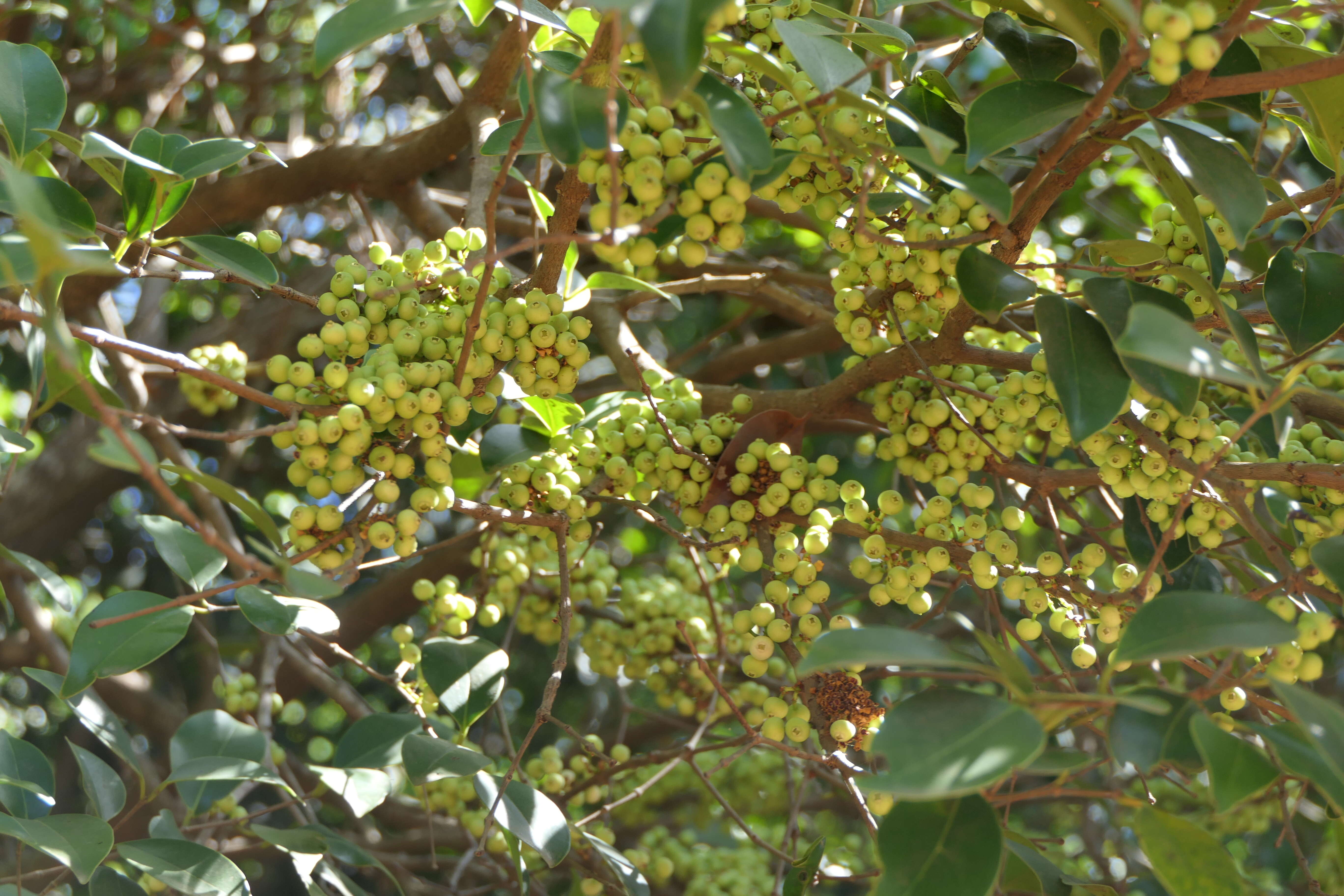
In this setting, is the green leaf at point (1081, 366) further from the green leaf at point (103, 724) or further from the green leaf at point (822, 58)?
the green leaf at point (103, 724)

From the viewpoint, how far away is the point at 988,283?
1.00 m

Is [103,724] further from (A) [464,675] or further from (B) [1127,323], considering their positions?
(B) [1127,323]

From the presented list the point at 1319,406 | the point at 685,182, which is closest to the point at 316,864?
the point at 685,182

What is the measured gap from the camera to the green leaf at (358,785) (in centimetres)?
126

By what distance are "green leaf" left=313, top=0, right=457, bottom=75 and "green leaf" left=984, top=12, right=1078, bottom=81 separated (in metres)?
0.61

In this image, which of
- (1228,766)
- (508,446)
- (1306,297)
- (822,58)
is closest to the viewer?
(1228,766)

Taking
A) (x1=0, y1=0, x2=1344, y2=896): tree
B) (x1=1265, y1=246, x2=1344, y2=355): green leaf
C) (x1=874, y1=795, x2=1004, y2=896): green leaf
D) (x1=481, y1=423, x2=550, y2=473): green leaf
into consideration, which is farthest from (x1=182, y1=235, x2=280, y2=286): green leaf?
(x1=1265, y1=246, x2=1344, y2=355): green leaf

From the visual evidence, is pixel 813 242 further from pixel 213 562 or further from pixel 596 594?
pixel 213 562

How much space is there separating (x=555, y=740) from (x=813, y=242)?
5.20ft

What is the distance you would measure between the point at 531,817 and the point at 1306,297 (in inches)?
42.1

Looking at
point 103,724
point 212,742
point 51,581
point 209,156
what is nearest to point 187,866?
point 212,742

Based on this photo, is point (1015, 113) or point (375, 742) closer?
point (1015, 113)

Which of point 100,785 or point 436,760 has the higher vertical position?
point 436,760

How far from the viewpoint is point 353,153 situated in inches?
81.4
